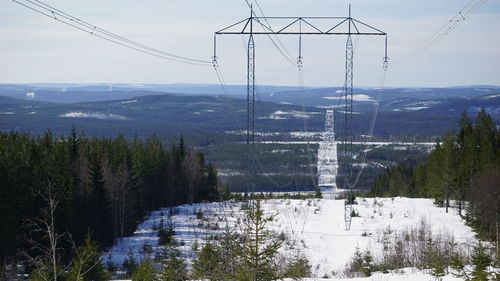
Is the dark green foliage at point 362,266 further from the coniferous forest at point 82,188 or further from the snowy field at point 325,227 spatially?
the coniferous forest at point 82,188

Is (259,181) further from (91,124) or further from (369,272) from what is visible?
(91,124)

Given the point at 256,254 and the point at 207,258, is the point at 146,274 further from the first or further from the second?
the point at 256,254

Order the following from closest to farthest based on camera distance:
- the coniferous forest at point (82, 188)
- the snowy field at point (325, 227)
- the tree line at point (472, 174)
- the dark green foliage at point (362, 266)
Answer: the dark green foliage at point (362, 266) < the coniferous forest at point (82, 188) < the snowy field at point (325, 227) < the tree line at point (472, 174)

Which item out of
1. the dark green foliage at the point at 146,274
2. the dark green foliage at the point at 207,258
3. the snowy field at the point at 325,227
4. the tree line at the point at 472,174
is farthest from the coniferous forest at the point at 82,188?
the tree line at the point at 472,174

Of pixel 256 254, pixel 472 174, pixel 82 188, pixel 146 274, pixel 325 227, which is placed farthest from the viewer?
pixel 472 174

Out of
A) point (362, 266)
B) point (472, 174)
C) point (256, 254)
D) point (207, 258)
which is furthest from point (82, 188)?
point (472, 174)

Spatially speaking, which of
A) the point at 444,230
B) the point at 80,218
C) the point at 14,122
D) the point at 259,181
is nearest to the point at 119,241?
the point at 80,218
